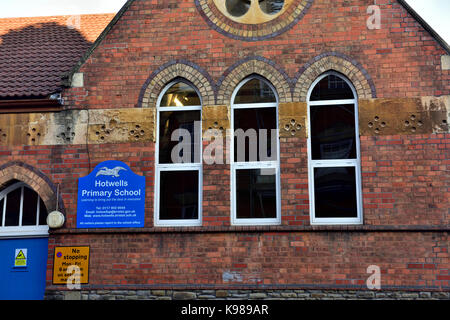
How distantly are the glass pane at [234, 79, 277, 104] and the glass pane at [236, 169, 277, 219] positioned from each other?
4.16ft

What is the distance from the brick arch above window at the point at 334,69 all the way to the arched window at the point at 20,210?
514 cm

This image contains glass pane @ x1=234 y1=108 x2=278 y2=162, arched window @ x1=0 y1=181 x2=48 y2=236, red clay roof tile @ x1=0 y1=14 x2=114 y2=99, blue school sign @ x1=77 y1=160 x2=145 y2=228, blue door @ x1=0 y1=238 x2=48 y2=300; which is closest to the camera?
blue school sign @ x1=77 y1=160 x2=145 y2=228

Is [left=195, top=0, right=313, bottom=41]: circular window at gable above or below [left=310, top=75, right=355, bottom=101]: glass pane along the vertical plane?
above

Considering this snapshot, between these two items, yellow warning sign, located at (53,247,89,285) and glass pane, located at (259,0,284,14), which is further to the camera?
glass pane, located at (259,0,284,14)

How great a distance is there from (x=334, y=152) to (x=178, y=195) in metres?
2.80

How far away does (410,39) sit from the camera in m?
9.67

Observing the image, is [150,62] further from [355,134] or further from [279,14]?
[355,134]

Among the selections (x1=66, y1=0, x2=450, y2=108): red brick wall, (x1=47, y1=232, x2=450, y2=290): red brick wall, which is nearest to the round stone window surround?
(x1=66, y1=0, x2=450, y2=108): red brick wall

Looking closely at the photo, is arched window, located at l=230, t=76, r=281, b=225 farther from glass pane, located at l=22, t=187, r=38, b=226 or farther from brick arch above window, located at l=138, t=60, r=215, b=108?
glass pane, located at l=22, t=187, r=38, b=226

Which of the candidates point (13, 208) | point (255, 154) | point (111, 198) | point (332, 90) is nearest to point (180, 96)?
point (255, 154)

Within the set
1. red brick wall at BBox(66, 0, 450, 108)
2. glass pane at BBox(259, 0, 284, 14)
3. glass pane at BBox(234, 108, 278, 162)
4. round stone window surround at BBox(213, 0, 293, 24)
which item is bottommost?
glass pane at BBox(234, 108, 278, 162)

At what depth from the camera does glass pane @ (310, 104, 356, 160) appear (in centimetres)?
960

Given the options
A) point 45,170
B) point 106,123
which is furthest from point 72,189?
point 106,123
